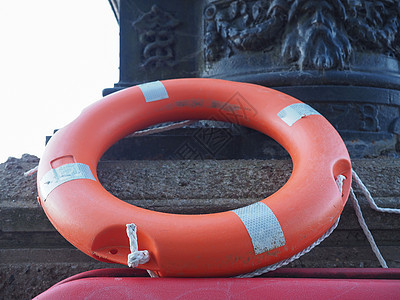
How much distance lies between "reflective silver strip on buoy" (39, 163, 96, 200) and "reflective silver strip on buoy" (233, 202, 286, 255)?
534 mm

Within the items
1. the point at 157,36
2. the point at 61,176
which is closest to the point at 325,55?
the point at 157,36

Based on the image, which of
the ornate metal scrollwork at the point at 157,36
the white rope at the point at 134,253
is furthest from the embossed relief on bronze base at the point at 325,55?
the white rope at the point at 134,253

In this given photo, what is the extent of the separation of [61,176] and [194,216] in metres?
Answer: 0.48

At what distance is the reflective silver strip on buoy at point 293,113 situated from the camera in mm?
1507

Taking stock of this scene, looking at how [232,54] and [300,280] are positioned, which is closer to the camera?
[300,280]

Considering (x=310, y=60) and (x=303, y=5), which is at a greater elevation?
(x=303, y=5)

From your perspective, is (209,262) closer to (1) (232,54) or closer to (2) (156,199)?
(2) (156,199)

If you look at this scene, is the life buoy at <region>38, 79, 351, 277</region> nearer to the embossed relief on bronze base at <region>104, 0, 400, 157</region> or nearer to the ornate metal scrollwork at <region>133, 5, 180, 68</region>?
the embossed relief on bronze base at <region>104, 0, 400, 157</region>

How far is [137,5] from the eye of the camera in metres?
2.88

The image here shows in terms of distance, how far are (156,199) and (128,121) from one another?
0.38 m

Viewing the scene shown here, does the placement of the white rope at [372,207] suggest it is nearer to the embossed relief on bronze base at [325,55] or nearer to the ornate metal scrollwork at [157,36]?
the embossed relief on bronze base at [325,55]

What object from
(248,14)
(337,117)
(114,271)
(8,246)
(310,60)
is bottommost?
(8,246)

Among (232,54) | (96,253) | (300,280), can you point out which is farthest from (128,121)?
(232,54)

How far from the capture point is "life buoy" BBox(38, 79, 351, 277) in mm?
984
